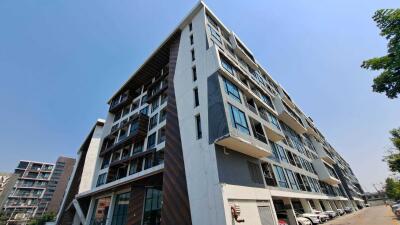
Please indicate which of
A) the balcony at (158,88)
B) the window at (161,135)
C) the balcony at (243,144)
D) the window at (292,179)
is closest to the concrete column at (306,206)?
the window at (292,179)

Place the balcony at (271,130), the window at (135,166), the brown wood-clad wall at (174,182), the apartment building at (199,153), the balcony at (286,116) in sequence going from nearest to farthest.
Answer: the brown wood-clad wall at (174,182)
the apartment building at (199,153)
the balcony at (271,130)
the window at (135,166)
the balcony at (286,116)

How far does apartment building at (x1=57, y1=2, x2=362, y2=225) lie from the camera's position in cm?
1335

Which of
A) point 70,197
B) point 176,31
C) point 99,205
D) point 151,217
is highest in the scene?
point 176,31

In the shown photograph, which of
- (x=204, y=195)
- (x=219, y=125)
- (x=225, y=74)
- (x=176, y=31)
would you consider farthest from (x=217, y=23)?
(x=204, y=195)

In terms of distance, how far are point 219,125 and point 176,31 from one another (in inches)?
780

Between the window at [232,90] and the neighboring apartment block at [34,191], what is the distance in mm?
84540

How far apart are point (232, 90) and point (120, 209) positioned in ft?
67.6

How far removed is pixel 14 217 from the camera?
6228 cm

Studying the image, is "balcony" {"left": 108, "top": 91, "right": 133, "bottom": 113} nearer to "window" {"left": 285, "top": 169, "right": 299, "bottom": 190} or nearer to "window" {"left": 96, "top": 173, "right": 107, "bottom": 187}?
"window" {"left": 96, "top": 173, "right": 107, "bottom": 187}

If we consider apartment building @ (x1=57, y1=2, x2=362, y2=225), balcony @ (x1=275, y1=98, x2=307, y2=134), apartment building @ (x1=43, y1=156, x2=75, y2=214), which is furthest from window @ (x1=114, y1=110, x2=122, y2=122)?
apartment building @ (x1=43, y1=156, x2=75, y2=214)

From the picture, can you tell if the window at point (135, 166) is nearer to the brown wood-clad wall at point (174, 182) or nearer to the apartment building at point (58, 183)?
the brown wood-clad wall at point (174, 182)

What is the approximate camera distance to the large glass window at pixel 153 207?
18859 mm

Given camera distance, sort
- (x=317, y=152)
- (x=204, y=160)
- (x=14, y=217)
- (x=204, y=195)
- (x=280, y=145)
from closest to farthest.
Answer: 1. (x=204, y=195)
2. (x=204, y=160)
3. (x=280, y=145)
4. (x=317, y=152)
5. (x=14, y=217)

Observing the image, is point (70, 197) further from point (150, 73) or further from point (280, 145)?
point (280, 145)
